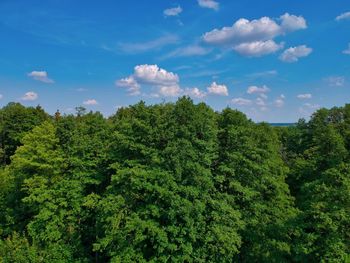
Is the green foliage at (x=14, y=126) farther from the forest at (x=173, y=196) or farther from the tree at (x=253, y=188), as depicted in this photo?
the tree at (x=253, y=188)

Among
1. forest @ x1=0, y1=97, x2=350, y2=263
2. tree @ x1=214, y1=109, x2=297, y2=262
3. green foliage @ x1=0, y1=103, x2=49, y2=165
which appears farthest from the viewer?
green foliage @ x1=0, y1=103, x2=49, y2=165

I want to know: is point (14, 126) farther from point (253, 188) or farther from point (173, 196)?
point (253, 188)

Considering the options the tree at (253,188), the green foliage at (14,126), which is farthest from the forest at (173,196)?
the green foliage at (14,126)

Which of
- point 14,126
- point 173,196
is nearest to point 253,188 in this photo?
point 173,196

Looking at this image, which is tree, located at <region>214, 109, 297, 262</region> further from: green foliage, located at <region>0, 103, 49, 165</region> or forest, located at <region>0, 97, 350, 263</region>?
green foliage, located at <region>0, 103, 49, 165</region>

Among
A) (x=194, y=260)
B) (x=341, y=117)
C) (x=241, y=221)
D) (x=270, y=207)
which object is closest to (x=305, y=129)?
(x=341, y=117)

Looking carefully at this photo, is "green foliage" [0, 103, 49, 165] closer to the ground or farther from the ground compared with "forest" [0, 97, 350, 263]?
farther from the ground

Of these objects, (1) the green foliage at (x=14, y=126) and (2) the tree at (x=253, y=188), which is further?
(1) the green foliage at (x=14, y=126)

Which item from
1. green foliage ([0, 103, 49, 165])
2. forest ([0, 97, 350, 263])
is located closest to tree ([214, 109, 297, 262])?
forest ([0, 97, 350, 263])
